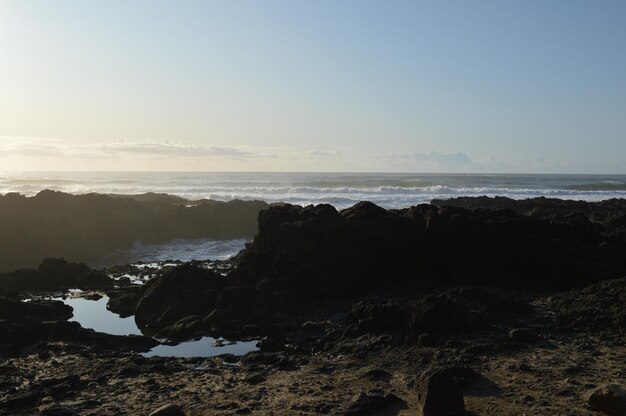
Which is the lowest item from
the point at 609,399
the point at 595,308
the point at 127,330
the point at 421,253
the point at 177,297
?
the point at 127,330

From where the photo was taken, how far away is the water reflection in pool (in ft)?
38.9

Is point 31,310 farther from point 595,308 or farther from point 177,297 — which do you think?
point 595,308

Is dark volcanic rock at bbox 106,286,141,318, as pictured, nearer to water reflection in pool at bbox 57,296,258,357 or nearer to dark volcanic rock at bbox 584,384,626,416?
water reflection in pool at bbox 57,296,258,357

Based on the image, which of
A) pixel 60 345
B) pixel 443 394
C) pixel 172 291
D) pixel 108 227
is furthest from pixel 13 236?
pixel 443 394

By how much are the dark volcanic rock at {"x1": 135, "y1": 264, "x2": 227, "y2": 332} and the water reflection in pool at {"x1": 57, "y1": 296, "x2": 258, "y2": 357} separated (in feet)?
1.45

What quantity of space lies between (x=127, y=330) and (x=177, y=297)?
4.96ft

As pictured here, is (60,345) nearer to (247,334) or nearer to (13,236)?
(247,334)

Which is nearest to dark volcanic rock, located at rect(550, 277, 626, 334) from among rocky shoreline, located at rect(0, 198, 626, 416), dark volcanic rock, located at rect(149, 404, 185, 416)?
rocky shoreline, located at rect(0, 198, 626, 416)

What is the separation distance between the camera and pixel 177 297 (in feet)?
50.1

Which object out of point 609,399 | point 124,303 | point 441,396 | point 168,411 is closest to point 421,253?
point 124,303

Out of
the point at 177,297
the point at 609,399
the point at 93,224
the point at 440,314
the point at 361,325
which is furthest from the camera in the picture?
the point at 93,224

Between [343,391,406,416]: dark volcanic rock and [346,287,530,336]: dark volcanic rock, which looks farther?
[346,287,530,336]: dark volcanic rock

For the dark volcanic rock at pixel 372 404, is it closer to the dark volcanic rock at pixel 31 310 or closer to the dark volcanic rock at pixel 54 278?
the dark volcanic rock at pixel 31 310

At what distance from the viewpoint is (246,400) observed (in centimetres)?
861
